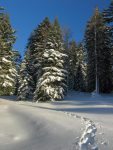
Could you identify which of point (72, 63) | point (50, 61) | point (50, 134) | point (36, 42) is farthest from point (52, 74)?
point (72, 63)

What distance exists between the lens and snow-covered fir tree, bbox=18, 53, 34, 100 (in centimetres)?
4484

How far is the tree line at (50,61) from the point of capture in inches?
1560

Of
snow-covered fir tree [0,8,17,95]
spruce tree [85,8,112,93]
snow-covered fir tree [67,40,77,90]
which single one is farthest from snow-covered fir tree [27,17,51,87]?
snow-covered fir tree [67,40,77,90]

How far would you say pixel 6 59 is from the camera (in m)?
44.7

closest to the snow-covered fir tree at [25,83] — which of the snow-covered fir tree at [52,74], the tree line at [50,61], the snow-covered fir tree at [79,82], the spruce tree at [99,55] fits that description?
the tree line at [50,61]

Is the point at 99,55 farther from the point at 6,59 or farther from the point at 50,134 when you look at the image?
the point at 50,134

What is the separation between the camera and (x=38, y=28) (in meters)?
52.6

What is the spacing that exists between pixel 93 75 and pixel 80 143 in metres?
37.6

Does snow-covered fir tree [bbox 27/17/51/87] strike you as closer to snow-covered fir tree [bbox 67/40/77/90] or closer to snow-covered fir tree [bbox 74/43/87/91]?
snow-covered fir tree [bbox 67/40/77/90]

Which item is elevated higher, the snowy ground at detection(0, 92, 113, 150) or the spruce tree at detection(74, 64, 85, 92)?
the spruce tree at detection(74, 64, 85, 92)

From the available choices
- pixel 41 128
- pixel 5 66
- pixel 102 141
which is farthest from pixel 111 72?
pixel 102 141

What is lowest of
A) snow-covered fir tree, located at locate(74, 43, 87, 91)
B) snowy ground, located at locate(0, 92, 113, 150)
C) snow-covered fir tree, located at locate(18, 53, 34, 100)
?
snowy ground, located at locate(0, 92, 113, 150)

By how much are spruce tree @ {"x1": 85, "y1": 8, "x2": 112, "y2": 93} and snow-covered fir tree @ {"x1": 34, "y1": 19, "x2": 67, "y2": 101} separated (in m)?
8.04

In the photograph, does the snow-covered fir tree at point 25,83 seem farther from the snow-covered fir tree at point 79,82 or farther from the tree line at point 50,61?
the snow-covered fir tree at point 79,82
